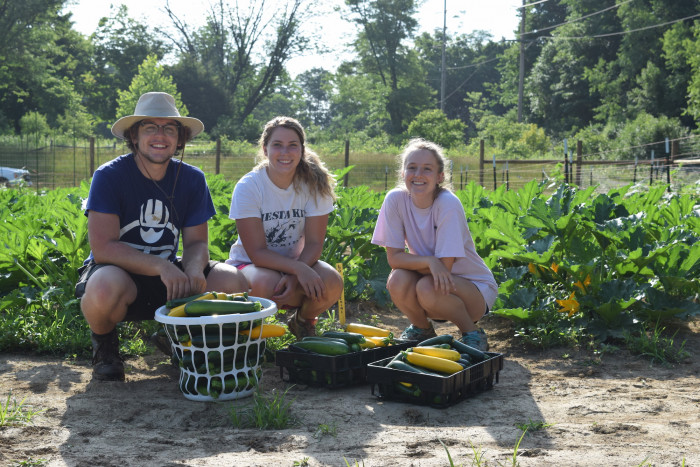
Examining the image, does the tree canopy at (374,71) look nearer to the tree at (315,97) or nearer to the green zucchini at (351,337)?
the green zucchini at (351,337)

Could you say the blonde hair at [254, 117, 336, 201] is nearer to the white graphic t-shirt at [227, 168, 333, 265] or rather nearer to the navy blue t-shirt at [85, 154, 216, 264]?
the white graphic t-shirt at [227, 168, 333, 265]

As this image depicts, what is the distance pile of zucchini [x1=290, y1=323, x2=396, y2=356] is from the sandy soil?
229mm

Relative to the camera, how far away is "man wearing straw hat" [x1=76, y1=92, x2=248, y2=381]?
11.7 feet

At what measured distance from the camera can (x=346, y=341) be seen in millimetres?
3785

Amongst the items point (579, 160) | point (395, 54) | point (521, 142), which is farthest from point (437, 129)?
point (579, 160)

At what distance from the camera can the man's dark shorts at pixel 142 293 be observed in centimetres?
374

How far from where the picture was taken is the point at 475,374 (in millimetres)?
3391

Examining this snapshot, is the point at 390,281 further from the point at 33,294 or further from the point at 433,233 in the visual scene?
the point at 33,294

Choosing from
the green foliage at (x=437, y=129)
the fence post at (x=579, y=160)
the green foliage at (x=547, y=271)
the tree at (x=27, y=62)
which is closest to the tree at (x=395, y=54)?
the green foliage at (x=437, y=129)

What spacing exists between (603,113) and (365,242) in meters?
37.9

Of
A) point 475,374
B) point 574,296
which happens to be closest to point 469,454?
point 475,374

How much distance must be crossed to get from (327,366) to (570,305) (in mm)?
1987

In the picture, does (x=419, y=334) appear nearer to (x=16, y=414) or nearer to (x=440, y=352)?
(x=440, y=352)

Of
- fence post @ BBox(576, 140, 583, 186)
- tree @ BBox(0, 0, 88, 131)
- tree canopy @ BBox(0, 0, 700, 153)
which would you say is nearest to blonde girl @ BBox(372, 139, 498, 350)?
fence post @ BBox(576, 140, 583, 186)
